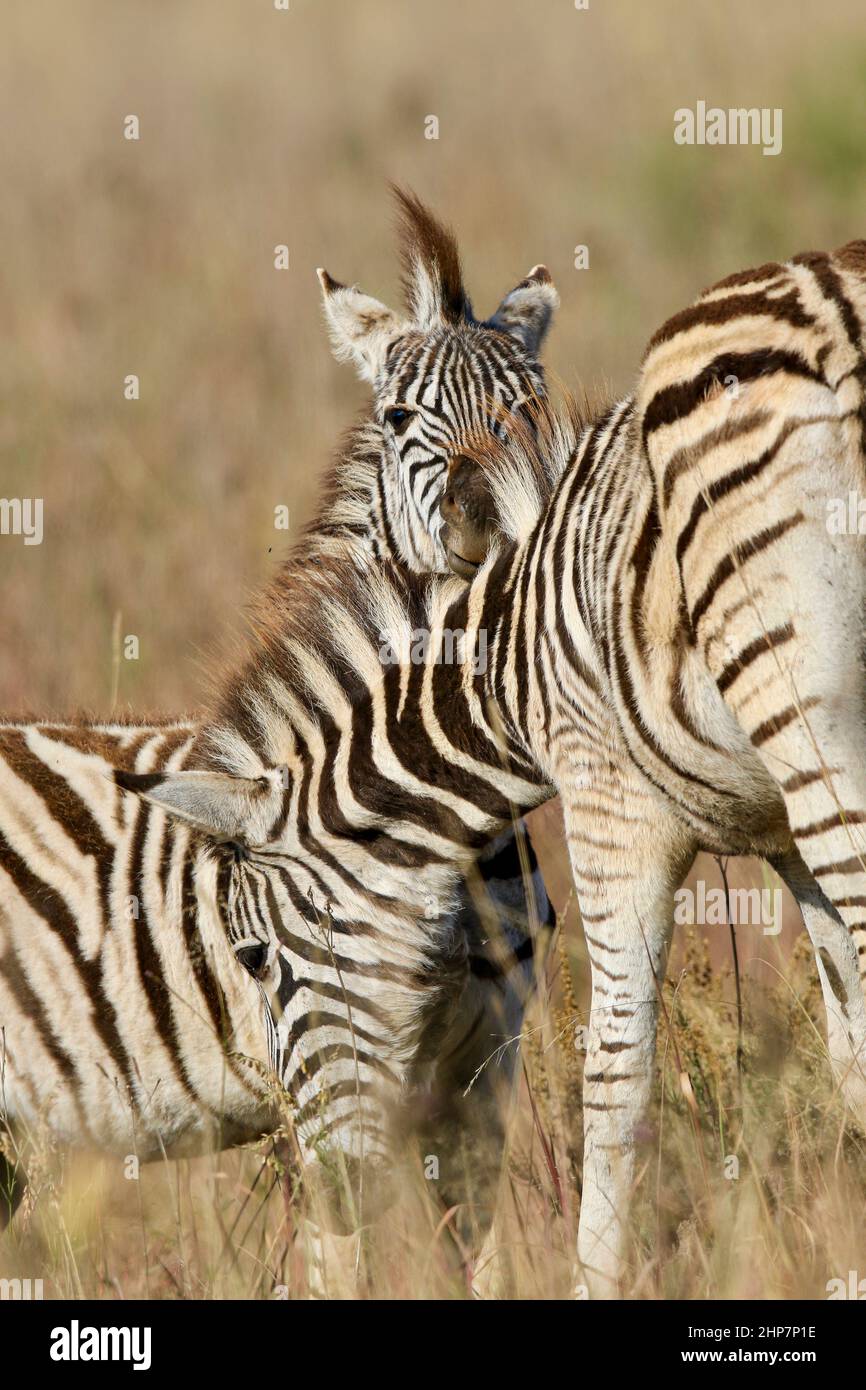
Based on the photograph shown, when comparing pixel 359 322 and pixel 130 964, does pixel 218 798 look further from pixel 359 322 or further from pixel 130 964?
pixel 359 322

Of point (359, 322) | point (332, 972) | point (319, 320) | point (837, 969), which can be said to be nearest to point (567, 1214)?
point (332, 972)

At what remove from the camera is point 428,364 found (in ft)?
21.5

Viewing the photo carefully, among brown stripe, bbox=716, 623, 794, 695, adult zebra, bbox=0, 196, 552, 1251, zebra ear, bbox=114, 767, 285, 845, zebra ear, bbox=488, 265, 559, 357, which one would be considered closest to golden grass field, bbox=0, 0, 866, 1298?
adult zebra, bbox=0, 196, 552, 1251

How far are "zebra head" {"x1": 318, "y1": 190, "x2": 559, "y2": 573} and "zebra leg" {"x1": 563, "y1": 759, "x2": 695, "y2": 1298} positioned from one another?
188 cm

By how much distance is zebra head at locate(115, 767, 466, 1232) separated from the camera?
4.34 m

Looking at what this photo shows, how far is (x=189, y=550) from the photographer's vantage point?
13.9 meters

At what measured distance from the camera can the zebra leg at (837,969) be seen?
450cm

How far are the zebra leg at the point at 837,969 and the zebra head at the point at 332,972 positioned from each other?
3.34 feet

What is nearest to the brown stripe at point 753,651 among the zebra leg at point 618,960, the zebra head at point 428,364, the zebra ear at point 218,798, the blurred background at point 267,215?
the zebra leg at point 618,960

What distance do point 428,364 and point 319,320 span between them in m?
12.6

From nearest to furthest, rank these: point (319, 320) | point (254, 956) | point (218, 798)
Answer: point (218, 798)
point (254, 956)
point (319, 320)

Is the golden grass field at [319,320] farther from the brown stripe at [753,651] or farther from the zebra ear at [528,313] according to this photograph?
the brown stripe at [753,651]

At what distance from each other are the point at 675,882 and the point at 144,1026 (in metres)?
1.99
